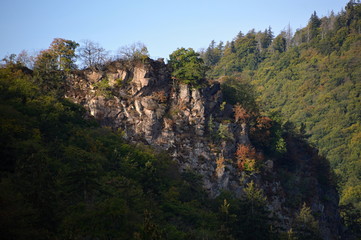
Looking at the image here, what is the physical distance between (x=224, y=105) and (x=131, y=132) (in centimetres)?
1412

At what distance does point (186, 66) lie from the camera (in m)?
A: 55.9

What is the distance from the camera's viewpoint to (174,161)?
4769 centimetres

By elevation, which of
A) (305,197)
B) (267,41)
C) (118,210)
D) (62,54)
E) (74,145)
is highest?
(267,41)

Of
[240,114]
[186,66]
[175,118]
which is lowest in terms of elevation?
[175,118]

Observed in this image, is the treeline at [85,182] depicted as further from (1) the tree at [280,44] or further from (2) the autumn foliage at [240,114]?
(1) the tree at [280,44]

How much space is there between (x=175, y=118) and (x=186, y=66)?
796 centimetres

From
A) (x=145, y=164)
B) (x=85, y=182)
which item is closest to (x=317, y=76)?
(x=145, y=164)

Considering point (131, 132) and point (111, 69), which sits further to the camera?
point (111, 69)

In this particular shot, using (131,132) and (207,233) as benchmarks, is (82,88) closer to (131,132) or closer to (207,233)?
(131,132)

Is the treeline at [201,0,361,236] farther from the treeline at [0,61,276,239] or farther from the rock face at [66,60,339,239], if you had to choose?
the treeline at [0,61,276,239]

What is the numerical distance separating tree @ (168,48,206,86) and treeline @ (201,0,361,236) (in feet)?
152

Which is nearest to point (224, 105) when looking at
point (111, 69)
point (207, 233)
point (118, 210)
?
point (111, 69)

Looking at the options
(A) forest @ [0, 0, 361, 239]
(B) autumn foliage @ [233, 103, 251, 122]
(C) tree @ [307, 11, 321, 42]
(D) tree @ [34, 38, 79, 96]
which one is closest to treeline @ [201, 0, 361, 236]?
(C) tree @ [307, 11, 321, 42]

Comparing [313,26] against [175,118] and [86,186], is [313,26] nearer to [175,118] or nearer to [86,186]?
[175,118]
